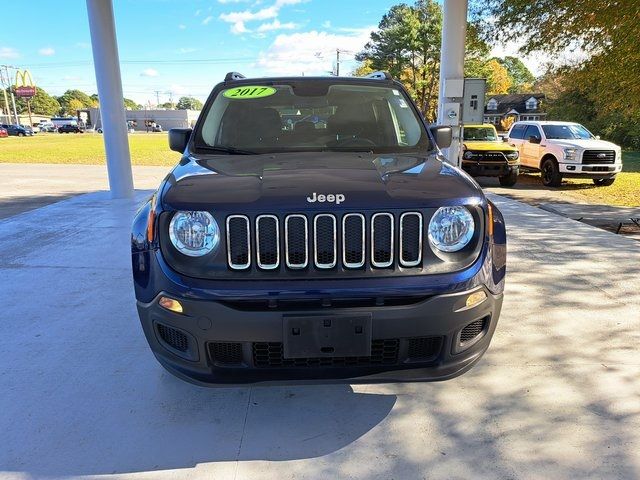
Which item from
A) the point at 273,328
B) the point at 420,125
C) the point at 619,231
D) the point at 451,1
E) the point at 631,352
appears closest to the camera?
the point at 273,328

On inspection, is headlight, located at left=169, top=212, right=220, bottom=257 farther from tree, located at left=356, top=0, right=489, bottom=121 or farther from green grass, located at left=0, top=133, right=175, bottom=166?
tree, located at left=356, top=0, right=489, bottom=121

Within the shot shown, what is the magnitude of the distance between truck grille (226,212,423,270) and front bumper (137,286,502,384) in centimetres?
21

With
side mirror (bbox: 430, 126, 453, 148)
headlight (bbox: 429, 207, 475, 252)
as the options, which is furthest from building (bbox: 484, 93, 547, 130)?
headlight (bbox: 429, 207, 475, 252)

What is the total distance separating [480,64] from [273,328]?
4208cm

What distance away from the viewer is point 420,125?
3.52m

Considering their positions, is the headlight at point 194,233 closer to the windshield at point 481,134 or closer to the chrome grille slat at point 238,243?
the chrome grille slat at point 238,243

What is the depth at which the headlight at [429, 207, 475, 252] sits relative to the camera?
2.25 m

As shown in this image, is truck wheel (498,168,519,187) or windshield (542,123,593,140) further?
windshield (542,123,593,140)

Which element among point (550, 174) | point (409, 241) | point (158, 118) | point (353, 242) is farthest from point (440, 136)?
point (158, 118)

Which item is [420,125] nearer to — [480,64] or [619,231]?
[619,231]

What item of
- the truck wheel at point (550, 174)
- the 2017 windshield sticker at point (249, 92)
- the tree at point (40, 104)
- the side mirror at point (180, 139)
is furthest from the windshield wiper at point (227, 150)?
the tree at point (40, 104)

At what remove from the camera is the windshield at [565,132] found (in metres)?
14.0

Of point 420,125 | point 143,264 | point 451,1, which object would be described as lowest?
point 143,264

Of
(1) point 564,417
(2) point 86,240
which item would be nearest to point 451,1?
(2) point 86,240
